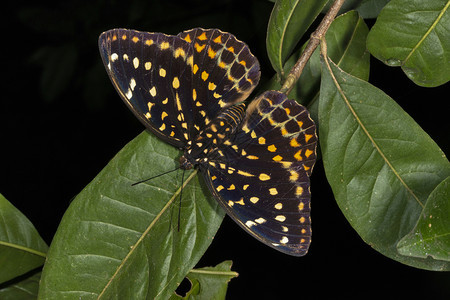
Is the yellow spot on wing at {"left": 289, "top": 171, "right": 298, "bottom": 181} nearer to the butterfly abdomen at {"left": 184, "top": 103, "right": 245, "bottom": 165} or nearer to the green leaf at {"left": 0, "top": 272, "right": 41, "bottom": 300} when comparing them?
the butterfly abdomen at {"left": 184, "top": 103, "right": 245, "bottom": 165}

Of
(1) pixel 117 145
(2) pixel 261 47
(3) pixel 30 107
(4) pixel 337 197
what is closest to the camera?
(4) pixel 337 197

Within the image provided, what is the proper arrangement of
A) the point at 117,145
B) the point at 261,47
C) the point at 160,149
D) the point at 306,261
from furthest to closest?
the point at 117,145 → the point at 306,261 → the point at 261,47 → the point at 160,149

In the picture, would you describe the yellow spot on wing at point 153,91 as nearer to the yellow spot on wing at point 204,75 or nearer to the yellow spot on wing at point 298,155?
the yellow spot on wing at point 204,75

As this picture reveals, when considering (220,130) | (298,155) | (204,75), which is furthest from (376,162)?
(204,75)

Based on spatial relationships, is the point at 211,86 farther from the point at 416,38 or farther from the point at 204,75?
the point at 416,38

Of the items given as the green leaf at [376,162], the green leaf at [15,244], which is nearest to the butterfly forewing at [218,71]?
the green leaf at [376,162]

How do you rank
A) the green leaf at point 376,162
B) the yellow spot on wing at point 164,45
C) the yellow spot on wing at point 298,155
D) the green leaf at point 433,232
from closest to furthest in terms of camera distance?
1. the green leaf at point 433,232
2. the green leaf at point 376,162
3. the yellow spot on wing at point 298,155
4. the yellow spot on wing at point 164,45

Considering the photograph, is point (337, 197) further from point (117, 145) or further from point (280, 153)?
point (117, 145)

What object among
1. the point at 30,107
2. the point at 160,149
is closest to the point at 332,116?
the point at 160,149
